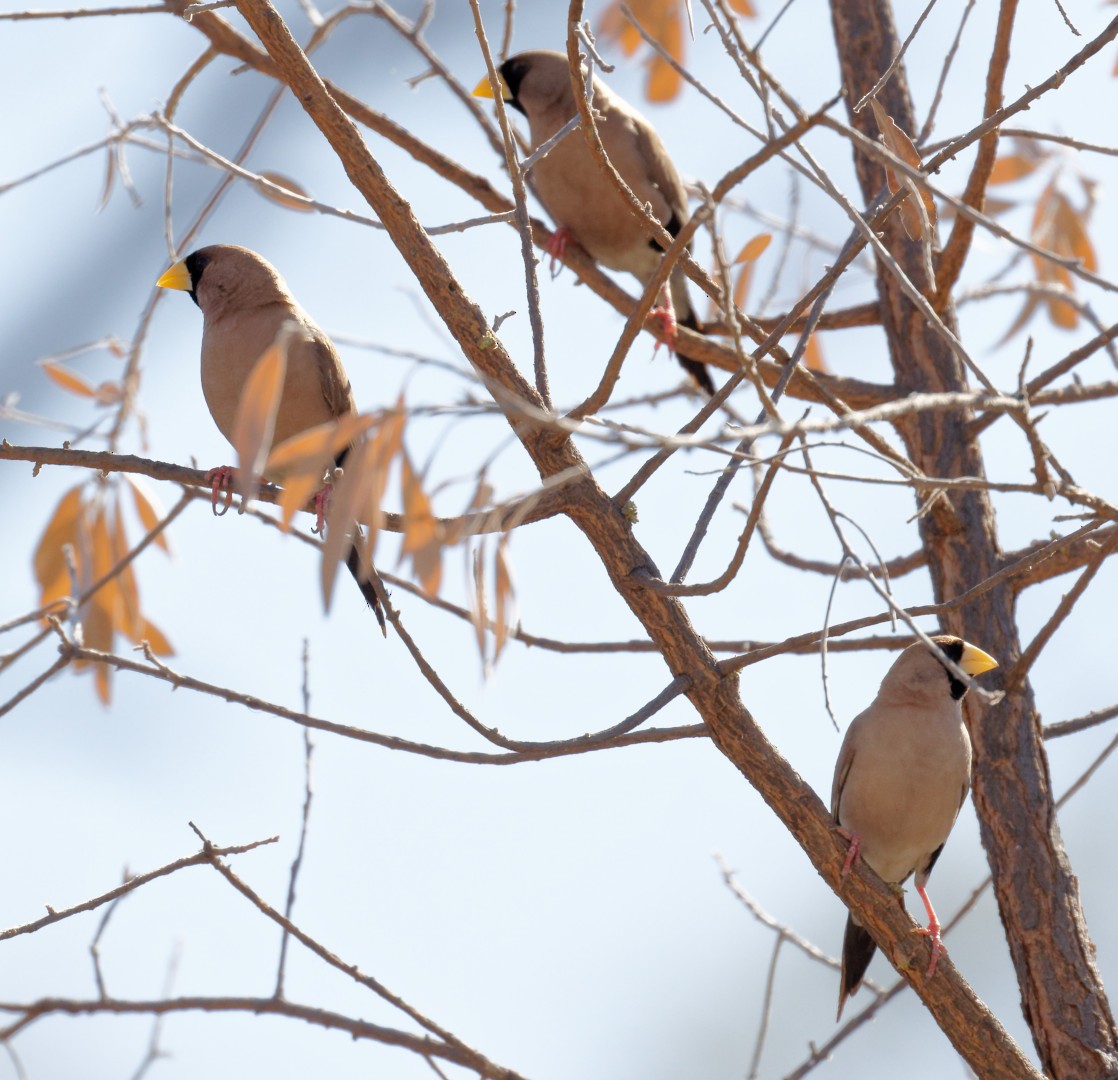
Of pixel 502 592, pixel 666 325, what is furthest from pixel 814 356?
pixel 502 592

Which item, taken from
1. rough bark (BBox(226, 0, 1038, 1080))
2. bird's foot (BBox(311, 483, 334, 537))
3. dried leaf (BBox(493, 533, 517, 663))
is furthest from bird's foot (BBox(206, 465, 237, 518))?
dried leaf (BBox(493, 533, 517, 663))

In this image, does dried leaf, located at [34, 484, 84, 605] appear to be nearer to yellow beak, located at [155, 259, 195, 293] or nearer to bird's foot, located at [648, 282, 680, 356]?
yellow beak, located at [155, 259, 195, 293]

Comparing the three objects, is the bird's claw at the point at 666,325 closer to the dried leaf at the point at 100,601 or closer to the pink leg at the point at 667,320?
the pink leg at the point at 667,320

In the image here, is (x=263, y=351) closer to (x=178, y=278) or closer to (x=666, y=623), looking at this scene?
(x=178, y=278)

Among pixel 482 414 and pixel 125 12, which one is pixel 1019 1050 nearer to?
pixel 482 414

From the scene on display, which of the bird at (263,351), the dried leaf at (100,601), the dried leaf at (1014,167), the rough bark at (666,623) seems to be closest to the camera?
the rough bark at (666,623)

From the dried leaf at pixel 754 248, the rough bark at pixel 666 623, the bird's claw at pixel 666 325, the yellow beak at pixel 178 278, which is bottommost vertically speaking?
the rough bark at pixel 666 623

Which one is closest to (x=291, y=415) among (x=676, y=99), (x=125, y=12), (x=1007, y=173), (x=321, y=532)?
(x=321, y=532)

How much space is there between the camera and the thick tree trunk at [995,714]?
9.84ft

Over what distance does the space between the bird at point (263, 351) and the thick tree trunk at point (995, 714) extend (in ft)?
5.33

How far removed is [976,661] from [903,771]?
70 centimetres

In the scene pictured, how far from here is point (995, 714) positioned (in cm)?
342

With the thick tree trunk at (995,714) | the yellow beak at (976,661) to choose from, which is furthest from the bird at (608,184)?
the yellow beak at (976,661)

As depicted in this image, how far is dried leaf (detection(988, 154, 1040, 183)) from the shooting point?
14.5ft
